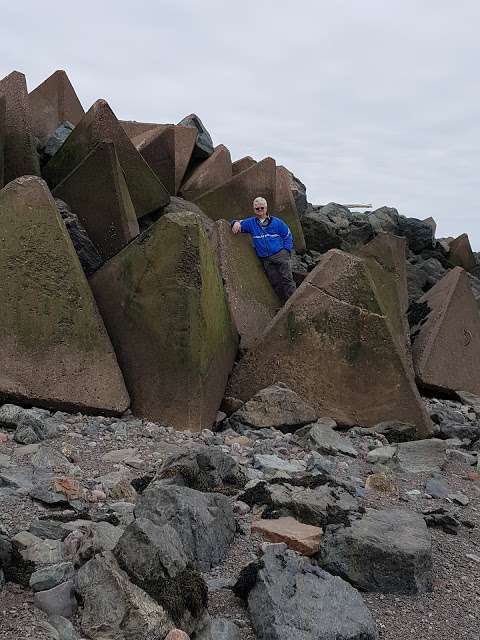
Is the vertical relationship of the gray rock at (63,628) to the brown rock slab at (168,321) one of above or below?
below

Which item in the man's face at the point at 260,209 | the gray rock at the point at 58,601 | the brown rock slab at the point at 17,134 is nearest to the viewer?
the gray rock at the point at 58,601

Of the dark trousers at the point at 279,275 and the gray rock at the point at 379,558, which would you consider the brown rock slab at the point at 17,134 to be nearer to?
the dark trousers at the point at 279,275

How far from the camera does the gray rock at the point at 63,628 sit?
1933 mm

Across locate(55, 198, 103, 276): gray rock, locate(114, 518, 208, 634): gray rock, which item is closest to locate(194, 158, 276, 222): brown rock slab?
locate(55, 198, 103, 276): gray rock

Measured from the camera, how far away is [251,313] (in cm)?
577

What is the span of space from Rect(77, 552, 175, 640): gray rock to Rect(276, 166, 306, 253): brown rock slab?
693 cm

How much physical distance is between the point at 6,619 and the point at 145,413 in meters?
2.30

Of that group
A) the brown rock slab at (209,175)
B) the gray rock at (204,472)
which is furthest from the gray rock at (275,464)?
the brown rock slab at (209,175)

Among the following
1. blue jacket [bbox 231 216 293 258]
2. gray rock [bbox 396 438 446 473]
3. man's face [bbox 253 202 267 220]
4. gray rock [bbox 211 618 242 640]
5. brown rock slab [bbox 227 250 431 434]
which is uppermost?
man's face [bbox 253 202 267 220]

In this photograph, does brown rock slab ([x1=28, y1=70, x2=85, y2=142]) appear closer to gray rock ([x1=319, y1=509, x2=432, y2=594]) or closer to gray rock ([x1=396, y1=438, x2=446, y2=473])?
gray rock ([x1=396, y1=438, x2=446, y2=473])

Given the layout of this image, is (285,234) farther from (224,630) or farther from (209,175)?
(224,630)

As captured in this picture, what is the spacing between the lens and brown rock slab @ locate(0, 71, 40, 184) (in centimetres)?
585

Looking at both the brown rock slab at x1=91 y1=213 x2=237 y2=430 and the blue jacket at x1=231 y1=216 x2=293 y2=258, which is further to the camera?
the blue jacket at x1=231 y1=216 x2=293 y2=258

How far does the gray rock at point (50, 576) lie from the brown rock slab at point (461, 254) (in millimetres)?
10327
